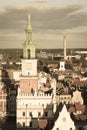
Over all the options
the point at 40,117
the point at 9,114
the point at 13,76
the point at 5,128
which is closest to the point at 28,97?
the point at 40,117

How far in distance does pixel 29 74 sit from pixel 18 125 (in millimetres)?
5988

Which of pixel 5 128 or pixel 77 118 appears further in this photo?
pixel 5 128

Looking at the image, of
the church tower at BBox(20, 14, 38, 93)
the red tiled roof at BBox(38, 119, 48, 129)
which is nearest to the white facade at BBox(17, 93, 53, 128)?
the church tower at BBox(20, 14, 38, 93)

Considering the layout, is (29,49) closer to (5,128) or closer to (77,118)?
(77,118)

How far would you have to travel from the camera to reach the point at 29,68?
4622 centimetres

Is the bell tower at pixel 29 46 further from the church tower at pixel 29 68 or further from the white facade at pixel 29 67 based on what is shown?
the white facade at pixel 29 67

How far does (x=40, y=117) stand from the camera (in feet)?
145

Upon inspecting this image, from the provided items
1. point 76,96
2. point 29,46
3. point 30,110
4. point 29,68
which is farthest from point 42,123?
point 76,96

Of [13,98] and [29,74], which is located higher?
[29,74]

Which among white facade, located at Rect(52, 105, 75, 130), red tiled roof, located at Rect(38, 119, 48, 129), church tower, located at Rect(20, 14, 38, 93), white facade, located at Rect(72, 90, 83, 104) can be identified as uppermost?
church tower, located at Rect(20, 14, 38, 93)

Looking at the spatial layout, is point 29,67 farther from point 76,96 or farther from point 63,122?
point 76,96

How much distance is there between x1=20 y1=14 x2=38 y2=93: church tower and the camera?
4588 cm

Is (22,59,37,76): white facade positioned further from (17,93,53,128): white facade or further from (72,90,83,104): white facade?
(72,90,83,104): white facade

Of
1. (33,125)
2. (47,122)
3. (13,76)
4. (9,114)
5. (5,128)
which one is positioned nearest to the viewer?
(47,122)
